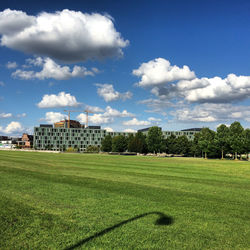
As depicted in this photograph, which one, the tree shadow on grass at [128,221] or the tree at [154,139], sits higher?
the tree at [154,139]

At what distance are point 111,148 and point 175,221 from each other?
459 feet

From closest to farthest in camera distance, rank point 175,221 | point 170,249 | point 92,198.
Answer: point 170,249 < point 175,221 < point 92,198

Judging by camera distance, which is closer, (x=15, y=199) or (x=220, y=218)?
(x=220, y=218)

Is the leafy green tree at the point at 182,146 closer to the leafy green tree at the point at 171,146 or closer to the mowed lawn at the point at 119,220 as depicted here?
the leafy green tree at the point at 171,146

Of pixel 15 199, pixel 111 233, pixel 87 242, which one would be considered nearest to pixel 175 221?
pixel 111 233

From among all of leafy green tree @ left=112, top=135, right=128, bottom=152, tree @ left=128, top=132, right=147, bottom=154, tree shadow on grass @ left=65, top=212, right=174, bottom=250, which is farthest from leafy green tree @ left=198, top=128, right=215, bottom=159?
tree shadow on grass @ left=65, top=212, right=174, bottom=250

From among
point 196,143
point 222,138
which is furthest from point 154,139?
point 222,138

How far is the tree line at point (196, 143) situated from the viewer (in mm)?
94812

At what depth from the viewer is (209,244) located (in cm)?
715

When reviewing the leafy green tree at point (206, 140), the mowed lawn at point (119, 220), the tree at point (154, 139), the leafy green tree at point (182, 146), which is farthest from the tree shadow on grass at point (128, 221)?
the leafy green tree at point (182, 146)

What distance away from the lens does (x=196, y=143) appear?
125 meters

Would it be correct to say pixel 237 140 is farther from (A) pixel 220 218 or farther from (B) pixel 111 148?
(A) pixel 220 218

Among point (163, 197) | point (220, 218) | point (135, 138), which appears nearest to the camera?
point (220, 218)

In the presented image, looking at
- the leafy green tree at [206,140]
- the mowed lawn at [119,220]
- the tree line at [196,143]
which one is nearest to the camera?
the mowed lawn at [119,220]
